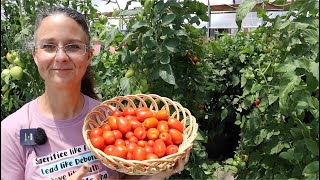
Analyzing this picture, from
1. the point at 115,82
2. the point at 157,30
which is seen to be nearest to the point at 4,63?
the point at 115,82

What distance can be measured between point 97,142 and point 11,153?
0.29 m

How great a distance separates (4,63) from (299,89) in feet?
6.42

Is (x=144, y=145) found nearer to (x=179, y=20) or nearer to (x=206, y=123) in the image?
(x=179, y=20)

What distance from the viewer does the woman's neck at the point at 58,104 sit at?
4.39ft

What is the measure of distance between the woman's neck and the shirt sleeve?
5.2 inches

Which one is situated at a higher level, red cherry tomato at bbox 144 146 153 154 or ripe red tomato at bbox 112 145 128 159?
ripe red tomato at bbox 112 145 128 159

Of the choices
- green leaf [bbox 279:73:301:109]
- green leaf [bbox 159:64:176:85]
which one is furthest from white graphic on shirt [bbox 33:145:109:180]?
green leaf [bbox 279:73:301:109]

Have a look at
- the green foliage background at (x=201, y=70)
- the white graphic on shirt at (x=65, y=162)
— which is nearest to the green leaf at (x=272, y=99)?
the green foliage background at (x=201, y=70)

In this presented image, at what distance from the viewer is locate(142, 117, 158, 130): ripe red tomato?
1381mm

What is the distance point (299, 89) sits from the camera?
1.25m

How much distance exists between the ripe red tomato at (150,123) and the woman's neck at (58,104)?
270mm

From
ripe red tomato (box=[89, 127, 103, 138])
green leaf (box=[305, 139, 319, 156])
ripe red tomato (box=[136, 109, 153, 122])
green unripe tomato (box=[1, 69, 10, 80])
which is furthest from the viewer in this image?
green unripe tomato (box=[1, 69, 10, 80])

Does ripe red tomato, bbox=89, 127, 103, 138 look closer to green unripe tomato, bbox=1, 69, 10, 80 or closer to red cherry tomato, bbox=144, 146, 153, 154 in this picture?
red cherry tomato, bbox=144, 146, 153, 154

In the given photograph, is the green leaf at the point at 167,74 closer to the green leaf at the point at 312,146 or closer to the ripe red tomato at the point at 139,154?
A: the ripe red tomato at the point at 139,154
